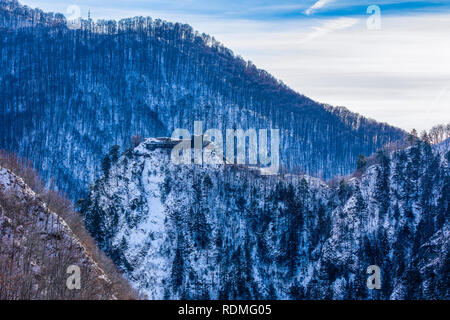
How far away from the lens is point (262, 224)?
485 ft

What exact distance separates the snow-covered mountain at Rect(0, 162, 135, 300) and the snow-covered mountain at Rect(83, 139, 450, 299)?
164 ft

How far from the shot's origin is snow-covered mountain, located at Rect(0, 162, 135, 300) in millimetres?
67875

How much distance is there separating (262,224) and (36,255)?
80058mm

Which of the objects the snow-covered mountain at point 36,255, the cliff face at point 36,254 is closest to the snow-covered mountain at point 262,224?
the snow-covered mountain at point 36,255

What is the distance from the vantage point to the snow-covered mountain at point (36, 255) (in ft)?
223
